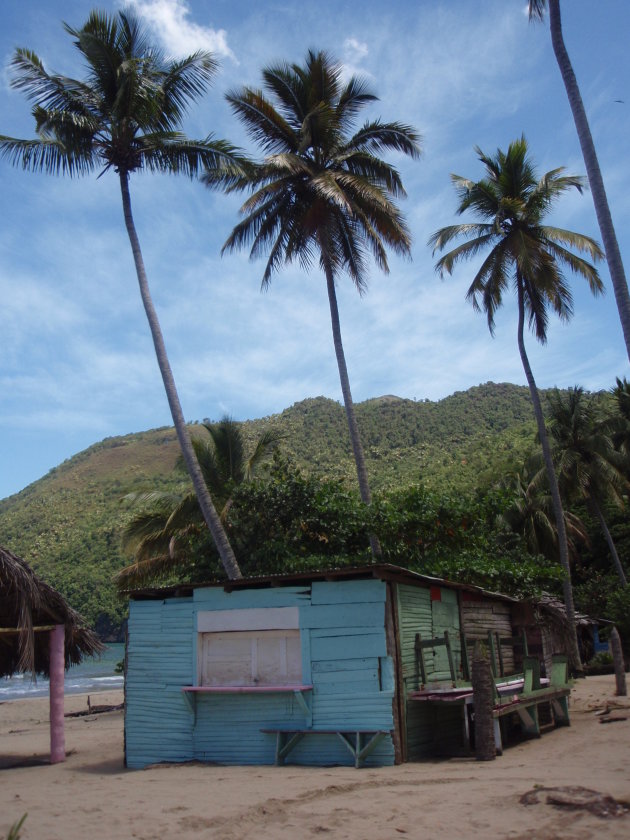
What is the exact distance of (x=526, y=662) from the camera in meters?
12.0

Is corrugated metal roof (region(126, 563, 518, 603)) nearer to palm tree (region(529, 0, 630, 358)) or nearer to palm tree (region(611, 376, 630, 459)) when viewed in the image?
palm tree (region(529, 0, 630, 358))

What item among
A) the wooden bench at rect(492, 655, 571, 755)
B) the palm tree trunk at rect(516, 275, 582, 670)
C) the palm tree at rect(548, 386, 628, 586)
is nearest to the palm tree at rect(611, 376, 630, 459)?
the palm tree at rect(548, 386, 628, 586)

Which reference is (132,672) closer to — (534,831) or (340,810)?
(340,810)

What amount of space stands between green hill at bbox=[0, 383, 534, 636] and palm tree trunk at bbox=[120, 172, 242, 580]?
113ft

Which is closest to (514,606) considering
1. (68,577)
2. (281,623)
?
(281,623)

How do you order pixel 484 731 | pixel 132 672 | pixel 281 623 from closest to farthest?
pixel 484 731 < pixel 281 623 < pixel 132 672

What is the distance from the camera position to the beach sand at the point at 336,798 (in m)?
6.25

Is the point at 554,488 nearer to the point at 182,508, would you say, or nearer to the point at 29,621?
the point at 182,508

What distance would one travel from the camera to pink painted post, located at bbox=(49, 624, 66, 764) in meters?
12.5

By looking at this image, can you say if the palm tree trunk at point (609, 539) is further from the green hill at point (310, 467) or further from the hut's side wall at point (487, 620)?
the green hill at point (310, 467)

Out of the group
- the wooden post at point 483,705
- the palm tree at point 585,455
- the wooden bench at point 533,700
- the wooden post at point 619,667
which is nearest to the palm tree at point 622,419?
the palm tree at point 585,455

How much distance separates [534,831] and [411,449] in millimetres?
73468

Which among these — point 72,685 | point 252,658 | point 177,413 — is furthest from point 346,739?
point 72,685

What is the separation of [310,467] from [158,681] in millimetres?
65801
